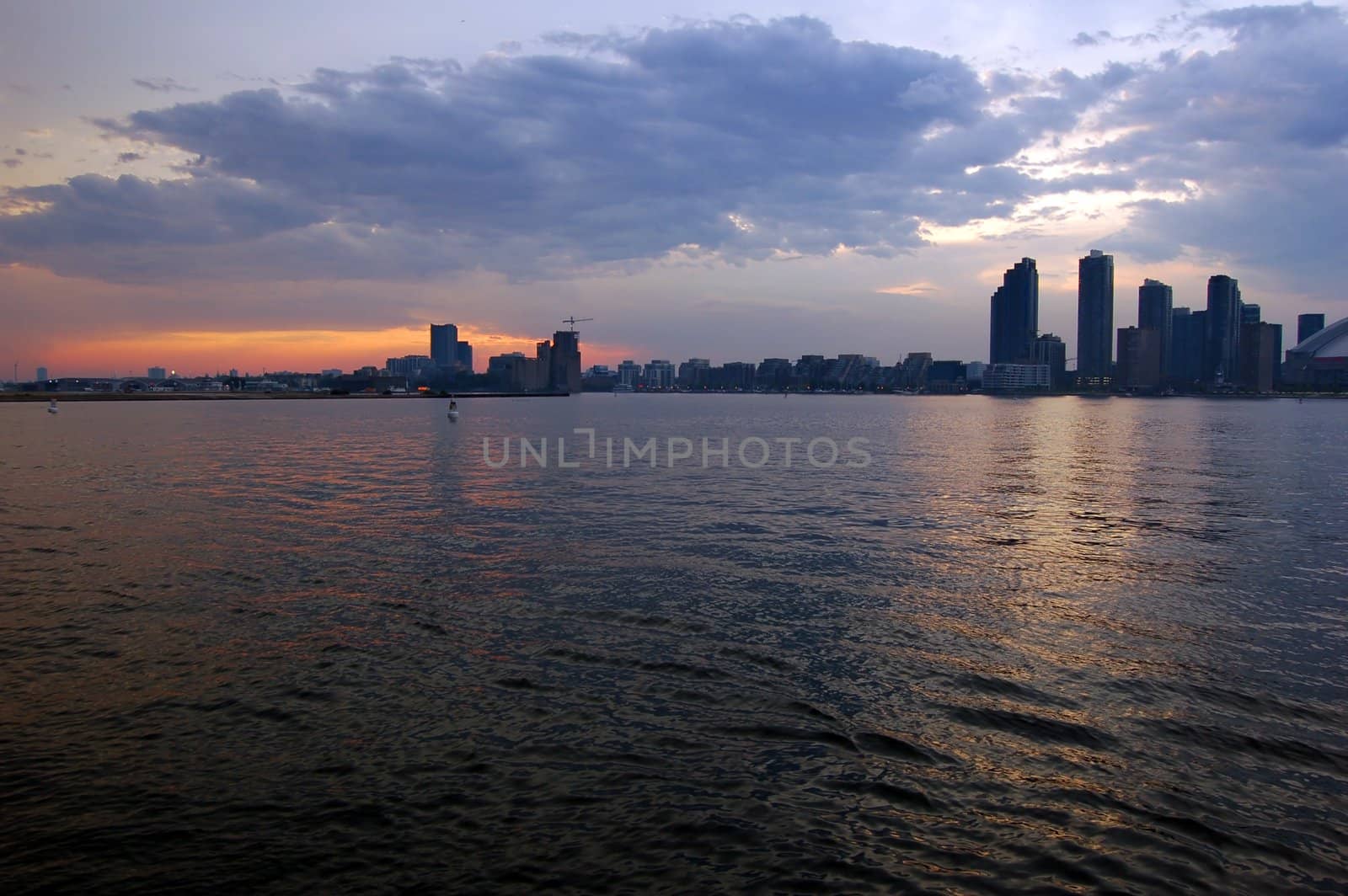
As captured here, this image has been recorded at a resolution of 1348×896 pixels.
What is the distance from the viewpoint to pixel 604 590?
2133 cm

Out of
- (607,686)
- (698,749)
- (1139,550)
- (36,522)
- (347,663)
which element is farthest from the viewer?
(36,522)

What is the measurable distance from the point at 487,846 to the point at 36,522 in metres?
31.4

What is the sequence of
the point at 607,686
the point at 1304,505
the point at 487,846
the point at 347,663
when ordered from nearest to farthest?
the point at 487,846 < the point at 607,686 < the point at 347,663 < the point at 1304,505

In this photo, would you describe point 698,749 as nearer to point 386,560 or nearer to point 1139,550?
point 386,560

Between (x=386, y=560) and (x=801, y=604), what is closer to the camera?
(x=801, y=604)

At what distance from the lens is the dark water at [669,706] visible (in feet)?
31.3

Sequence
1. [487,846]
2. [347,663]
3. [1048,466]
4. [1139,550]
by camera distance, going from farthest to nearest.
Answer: [1048,466] < [1139,550] < [347,663] < [487,846]

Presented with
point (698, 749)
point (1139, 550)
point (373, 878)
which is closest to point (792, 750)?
point (698, 749)

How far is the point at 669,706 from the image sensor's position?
13.8m

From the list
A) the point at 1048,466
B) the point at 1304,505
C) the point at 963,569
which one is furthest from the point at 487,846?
the point at 1048,466

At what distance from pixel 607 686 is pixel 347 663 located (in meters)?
5.25

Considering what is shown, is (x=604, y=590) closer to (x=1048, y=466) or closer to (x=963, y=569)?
(x=963, y=569)

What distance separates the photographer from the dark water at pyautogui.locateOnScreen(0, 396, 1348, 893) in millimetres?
9547

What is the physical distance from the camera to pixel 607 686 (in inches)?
575
